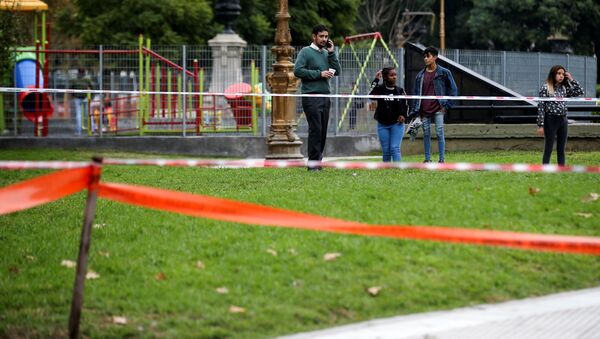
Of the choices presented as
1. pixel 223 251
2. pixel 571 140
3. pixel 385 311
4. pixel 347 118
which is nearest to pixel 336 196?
pixel 223 251

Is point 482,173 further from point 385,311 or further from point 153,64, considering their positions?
point 153,64

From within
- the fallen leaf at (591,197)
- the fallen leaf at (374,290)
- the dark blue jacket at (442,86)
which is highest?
the dark blue jacket at (442,86)

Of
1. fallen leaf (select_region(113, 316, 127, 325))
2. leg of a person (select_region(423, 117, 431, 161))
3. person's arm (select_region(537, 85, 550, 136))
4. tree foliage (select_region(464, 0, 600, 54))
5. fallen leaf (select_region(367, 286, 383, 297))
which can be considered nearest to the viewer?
fallen leaf (select_region(113, 316, 127, 325))

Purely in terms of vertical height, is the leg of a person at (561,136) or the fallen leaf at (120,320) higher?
the leg of a person at (561,136)

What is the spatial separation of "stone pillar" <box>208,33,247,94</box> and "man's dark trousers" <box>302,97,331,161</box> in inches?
450

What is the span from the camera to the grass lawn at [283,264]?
8.13 m

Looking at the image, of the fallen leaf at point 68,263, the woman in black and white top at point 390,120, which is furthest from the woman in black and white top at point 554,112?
the fallen leaf at point 68,263

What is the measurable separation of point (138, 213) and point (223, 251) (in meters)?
2.32

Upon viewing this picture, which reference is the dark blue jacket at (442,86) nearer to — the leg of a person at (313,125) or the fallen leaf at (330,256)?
the leg of a person at (313,125)

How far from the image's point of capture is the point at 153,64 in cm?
2738

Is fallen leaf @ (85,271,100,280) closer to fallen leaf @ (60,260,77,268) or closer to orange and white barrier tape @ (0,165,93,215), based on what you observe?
fallen leaf @ (60,260,77,268)

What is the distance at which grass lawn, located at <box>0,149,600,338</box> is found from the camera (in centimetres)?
813

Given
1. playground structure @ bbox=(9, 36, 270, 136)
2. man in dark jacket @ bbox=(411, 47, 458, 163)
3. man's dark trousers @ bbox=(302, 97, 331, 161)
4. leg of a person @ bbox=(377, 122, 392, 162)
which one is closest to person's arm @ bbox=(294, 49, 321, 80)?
man's dark trousers @ bbox=(302, 97, 331, 161)

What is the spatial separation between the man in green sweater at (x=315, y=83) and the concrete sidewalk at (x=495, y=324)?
24.8 feet
